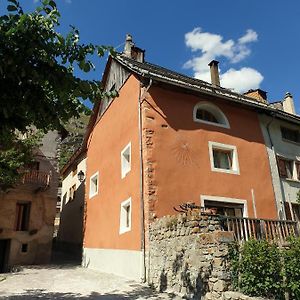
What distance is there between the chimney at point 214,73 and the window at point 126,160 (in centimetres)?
910

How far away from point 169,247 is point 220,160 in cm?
566

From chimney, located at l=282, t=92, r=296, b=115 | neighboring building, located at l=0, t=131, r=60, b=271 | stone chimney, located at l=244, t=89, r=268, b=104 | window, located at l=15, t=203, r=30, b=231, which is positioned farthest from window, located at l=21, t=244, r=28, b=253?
chimney, located at l=282, t=92, r=296, b=115

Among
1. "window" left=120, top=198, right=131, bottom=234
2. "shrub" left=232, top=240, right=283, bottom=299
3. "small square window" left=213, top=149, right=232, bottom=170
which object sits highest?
"small square window" left=213, top=149, right=232, bottom=170

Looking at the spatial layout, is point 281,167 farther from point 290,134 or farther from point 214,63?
point 214,63

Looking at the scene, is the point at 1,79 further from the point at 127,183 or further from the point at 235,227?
the point at 127,183

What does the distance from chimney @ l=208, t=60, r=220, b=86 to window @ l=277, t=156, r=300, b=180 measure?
6.91 metres

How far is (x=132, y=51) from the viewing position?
18281 mm

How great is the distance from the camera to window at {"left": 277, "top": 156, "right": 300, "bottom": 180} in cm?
1561

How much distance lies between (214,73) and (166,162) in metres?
10.6

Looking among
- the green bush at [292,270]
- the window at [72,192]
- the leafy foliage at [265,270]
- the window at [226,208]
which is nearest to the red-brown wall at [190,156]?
the window at [226,208]

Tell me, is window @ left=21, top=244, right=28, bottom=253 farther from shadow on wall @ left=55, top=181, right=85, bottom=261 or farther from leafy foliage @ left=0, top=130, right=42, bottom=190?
shadow on wall @ left=55, top=181, right=85, bottom=261

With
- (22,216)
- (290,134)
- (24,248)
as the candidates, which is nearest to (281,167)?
(290,134)

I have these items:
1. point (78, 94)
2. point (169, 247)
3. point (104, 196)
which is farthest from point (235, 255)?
point (104, 196)

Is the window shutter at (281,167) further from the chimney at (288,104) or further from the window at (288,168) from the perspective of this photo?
the chimney at (288,104)
